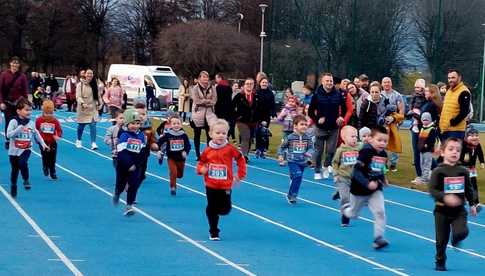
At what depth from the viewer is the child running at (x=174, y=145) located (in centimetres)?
1540

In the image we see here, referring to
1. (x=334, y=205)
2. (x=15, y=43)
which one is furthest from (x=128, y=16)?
(x=334, y=205)

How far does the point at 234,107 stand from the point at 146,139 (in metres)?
8.54

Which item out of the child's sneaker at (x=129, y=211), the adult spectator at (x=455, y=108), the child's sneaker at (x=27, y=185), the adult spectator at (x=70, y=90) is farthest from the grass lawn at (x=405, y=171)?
the adult spectator at (x=70, y=90)

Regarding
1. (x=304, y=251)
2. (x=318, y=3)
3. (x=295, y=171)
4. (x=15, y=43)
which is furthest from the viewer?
(x=15, y=43)

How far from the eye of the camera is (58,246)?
10.7 metres

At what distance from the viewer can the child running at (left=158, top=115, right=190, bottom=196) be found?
1540 centimetres

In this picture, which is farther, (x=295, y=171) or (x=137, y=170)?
(x=295, y=171)

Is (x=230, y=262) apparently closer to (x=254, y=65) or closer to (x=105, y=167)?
(x=105, y=167)

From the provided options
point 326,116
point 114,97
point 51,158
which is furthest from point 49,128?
point 114,97

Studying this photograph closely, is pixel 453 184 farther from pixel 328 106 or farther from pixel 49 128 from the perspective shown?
pixel 328 106

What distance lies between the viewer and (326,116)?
18672mm

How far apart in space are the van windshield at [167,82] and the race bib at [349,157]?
39.7m

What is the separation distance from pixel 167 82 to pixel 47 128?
3639 centimetres

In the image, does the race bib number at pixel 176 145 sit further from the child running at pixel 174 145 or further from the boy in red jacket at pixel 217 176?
the boy in red jacket at pixel 217 176
